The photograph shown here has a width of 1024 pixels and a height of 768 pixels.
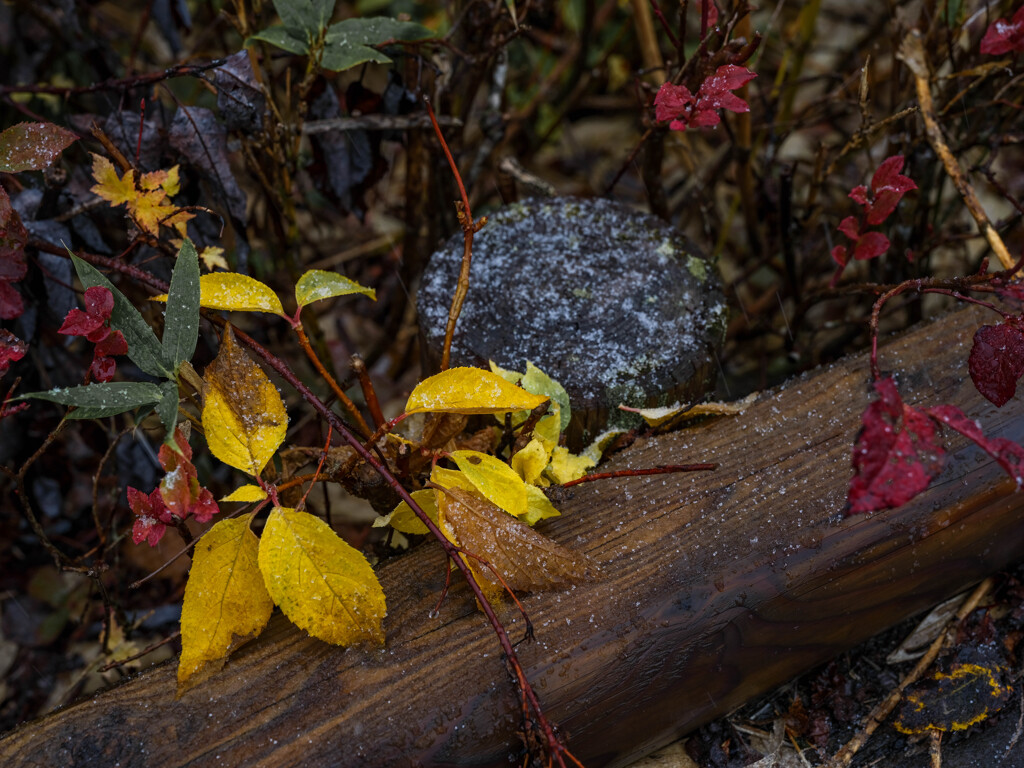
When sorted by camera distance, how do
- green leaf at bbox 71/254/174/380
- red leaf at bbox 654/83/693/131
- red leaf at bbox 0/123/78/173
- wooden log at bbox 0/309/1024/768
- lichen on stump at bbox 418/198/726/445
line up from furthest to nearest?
red leaf at bbox 654/83/693/131 < lichen on stump at bbox 418/198/726/445 < red leaf at bbox 0/123/78/173 < green leaf at bbox 71/254/174/380 < wooden log at bbox 0/309/1024/768

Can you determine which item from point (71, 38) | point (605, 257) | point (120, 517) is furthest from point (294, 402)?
point (605, 257)

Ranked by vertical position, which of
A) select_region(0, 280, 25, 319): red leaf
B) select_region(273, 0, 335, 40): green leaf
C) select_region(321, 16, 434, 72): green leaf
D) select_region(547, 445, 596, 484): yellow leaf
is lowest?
select_region(547, 445, 596, 484): yellow leaf

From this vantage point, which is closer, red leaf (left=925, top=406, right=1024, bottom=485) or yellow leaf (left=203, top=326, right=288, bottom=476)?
red leaf (left=925, top=406, right=1024, bottom=485)

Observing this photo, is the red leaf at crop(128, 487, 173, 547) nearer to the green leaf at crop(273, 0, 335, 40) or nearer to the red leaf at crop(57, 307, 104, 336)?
the red leaf at crop(57, 307, 104, 336)

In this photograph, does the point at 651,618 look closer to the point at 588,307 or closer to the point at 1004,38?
the point at 588,307

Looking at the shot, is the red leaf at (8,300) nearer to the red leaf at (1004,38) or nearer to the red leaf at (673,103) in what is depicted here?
the red leaf at (673,103)

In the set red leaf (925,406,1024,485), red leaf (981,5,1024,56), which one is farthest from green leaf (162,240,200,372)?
red leaf (981,5,1024,56)

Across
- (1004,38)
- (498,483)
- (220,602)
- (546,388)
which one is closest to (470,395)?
(498,483)

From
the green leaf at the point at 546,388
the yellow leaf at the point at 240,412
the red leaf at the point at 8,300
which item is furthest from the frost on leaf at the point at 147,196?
the green leaf at the point at 546,388
